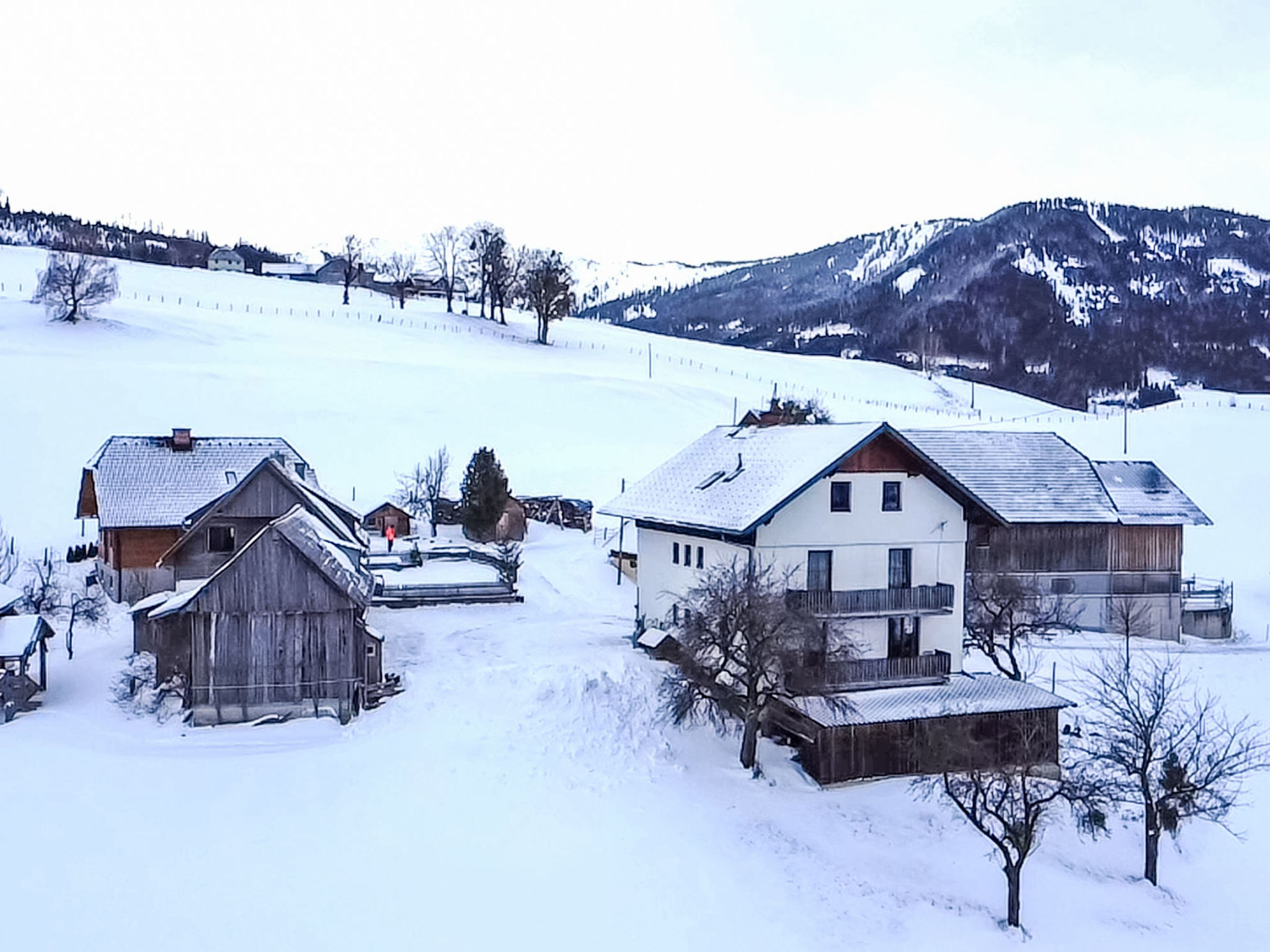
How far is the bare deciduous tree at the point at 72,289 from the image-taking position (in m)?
93.5

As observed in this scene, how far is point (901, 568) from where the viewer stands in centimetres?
3155

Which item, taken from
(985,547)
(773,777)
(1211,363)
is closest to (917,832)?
(773,777)

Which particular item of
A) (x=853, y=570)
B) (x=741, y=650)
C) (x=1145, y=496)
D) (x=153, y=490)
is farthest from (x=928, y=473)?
(x=153, y=490)

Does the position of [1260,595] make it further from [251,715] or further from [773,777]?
[251,715]

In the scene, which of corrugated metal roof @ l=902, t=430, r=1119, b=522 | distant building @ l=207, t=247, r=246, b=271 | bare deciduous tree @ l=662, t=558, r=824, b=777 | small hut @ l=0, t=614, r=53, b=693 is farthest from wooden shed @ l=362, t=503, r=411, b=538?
distant building @ l=207, t=247, r=246, b=271

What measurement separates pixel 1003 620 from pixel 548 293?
289 feet

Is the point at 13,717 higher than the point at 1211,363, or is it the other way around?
the point at 1211,363

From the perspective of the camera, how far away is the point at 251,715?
90.0ft

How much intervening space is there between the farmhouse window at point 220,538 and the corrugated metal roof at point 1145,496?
37.1 m

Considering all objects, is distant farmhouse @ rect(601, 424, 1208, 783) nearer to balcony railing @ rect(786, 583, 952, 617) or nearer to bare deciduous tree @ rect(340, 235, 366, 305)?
balcony railing @ rect(786, 583, 952, 617)

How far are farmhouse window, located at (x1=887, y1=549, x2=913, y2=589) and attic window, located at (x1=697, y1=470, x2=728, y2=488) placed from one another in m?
6.06

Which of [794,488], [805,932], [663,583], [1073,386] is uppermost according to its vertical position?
[1073,386]

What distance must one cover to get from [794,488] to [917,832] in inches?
381

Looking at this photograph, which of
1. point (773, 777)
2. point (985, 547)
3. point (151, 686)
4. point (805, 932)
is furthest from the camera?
point (985, 547)
